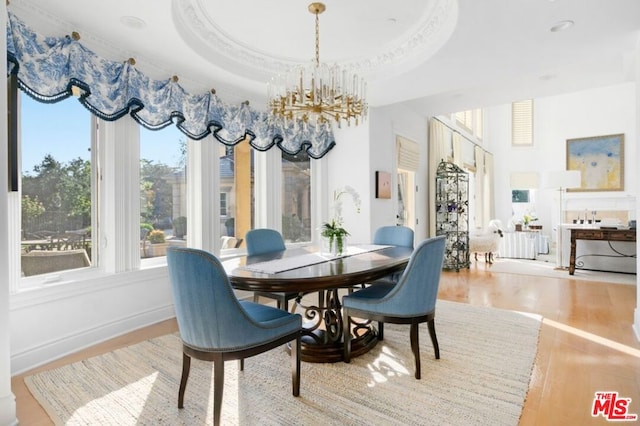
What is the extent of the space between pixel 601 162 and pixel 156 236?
9.55 meters

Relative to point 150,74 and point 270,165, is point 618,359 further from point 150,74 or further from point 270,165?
point 150,74

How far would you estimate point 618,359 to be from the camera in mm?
2629

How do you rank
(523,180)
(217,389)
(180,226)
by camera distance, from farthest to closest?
(523,180) < (180,226) < (217,389)

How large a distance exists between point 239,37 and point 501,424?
3662 mm

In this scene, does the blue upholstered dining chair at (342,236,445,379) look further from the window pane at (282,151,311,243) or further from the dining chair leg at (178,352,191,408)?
the window pane at (282,151,311,243)

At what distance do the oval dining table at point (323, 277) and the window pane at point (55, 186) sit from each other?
1394 millimetres

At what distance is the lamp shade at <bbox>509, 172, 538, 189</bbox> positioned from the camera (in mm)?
9962

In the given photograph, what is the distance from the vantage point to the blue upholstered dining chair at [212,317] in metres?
1.74

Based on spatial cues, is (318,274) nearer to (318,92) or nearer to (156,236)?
(318,92)

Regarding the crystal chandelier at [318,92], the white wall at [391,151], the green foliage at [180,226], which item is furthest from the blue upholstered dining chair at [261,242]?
the white wall at [391,151]

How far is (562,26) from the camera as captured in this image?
2875mm

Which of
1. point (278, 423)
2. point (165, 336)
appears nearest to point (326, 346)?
point (278, 423)

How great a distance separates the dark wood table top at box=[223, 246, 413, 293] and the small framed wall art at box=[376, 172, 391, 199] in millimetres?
2453

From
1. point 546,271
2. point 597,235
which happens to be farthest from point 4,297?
point 597,235
